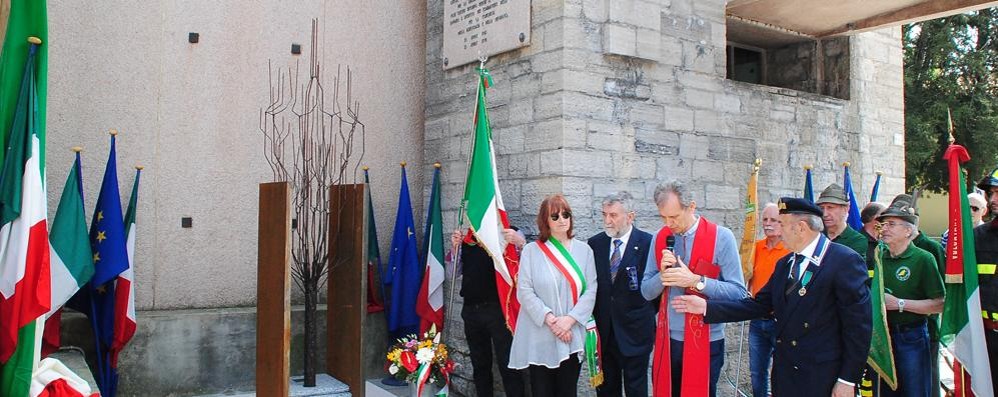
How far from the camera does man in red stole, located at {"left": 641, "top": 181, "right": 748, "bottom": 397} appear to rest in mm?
3969

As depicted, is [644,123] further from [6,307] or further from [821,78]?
[6,307]

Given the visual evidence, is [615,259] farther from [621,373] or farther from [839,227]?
[839,227]

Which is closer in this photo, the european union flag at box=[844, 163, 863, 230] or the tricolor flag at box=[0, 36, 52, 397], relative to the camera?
the tricolor flag at box=[0, 36, 52, 397]

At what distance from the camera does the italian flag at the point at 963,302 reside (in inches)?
154

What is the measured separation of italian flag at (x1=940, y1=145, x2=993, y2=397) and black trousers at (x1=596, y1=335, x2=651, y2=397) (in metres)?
1.54

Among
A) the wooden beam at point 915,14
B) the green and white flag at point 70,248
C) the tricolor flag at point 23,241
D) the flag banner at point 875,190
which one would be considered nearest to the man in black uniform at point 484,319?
the green and white flag at point 70,248

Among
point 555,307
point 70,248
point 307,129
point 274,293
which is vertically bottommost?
point 555,307

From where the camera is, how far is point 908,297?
4273 mm

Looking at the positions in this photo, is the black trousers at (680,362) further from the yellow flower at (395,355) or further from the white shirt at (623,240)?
the yellow flower at (395,355)

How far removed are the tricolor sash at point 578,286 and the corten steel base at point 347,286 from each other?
42.5 inches

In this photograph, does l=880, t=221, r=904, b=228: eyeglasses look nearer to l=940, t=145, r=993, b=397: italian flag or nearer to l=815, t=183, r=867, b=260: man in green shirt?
l=940, t=145, r=993, b=397: italian flag

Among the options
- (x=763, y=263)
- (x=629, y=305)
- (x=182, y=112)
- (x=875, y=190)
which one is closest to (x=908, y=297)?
(x=763, y=263)

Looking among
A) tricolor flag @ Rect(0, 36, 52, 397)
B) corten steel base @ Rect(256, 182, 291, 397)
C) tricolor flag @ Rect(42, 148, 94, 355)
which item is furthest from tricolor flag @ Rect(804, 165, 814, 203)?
tricolor flag @ Rect(0, 36, 52, 397)

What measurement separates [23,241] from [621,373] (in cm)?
322
